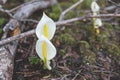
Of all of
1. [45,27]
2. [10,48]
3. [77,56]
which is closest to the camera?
[45,27]

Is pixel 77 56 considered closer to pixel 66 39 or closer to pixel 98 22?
pixel 66 39

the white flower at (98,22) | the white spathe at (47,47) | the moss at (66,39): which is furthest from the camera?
the white flower at (98,22)

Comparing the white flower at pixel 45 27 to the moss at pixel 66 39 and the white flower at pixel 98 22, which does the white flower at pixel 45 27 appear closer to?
the moss at pixel 66 39

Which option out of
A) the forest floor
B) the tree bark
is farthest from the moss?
the tree bark

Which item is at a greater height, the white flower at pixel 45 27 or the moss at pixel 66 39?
the white flower at pixel 45 27

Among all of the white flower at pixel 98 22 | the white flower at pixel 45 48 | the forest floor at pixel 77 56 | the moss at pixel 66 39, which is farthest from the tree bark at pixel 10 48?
the white flower at pixel 98 22

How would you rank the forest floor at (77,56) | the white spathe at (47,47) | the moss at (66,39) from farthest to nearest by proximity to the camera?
1. the moss at (66,39)
2. the forest floor at (77,56)
3. the white spathe at (47,47)

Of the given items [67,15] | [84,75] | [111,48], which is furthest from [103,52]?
[67,15]

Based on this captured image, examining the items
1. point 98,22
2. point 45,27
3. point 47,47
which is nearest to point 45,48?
point 47,47

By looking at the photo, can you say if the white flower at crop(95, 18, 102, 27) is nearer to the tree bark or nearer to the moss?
the moss
